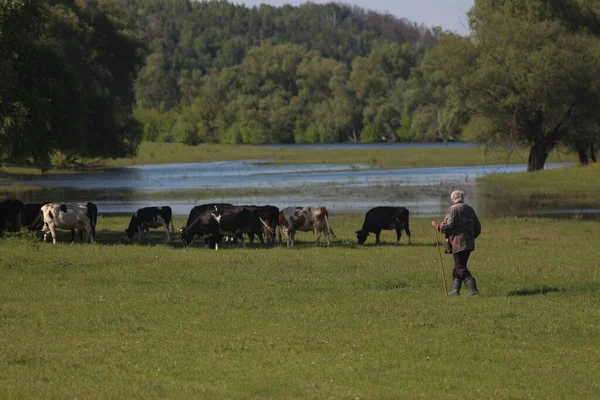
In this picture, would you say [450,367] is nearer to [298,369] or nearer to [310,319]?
[298,369]

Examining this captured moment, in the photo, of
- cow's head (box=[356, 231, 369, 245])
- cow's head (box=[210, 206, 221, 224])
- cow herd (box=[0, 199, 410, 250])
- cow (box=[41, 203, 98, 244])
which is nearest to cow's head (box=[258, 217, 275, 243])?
cow herd (box=[0, 199, 410, 250])

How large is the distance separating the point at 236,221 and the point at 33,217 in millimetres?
6615

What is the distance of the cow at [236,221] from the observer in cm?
2666

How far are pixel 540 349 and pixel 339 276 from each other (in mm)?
7281

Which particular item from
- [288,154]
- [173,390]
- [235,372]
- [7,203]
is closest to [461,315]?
[235,372]

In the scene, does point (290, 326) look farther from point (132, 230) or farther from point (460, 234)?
point (132, 230)

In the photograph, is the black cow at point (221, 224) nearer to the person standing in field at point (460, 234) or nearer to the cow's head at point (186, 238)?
the cow's head at point (186, 238)

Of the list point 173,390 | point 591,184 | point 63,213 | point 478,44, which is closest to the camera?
point 173,390

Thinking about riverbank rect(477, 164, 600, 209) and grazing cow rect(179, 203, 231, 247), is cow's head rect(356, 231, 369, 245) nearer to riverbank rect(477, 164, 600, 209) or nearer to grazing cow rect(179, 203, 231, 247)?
grazing cow rect(179, 203, 231, 247)

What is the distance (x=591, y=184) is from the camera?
172 feet

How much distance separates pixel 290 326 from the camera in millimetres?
14469

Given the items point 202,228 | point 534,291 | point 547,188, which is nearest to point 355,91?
point 547,188

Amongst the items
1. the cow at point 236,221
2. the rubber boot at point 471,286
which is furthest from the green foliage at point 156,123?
the rubber boot at point 471,286

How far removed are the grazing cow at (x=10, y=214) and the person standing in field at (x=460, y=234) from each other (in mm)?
15803
